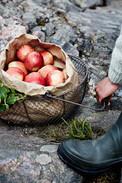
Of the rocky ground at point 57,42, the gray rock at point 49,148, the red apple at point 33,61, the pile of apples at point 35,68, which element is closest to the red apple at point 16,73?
the pile of apples at point 35,68

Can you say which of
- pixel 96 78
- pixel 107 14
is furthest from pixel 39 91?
pixel 107 14

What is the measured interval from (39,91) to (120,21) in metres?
2.05

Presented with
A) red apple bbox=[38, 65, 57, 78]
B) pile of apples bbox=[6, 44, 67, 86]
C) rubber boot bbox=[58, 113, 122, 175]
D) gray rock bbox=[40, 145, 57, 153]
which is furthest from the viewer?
red apple bbox=[38, 65, 57, 78]

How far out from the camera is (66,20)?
4770 mm

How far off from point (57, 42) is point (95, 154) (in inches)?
63.8

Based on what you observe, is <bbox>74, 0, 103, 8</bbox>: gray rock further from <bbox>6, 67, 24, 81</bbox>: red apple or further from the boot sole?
the boot sole

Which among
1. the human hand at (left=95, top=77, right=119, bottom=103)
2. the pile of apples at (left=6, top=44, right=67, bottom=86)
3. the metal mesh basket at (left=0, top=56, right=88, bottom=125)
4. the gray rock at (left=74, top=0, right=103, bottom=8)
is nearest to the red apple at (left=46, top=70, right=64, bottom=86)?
the pile of apples at (left=6, top=44, right=67, bottom=86)

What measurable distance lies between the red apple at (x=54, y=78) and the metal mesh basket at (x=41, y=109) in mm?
117

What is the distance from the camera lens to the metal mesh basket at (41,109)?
3.21 m

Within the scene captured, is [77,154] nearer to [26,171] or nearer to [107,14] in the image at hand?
[26,171]

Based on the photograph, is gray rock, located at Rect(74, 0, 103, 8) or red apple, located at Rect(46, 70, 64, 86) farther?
gray rock, located at Rect(74, 0, 103, 8)

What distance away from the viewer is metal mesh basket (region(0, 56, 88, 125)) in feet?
10.5

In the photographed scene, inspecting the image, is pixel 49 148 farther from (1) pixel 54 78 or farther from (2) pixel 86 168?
(1) pixel 54 78

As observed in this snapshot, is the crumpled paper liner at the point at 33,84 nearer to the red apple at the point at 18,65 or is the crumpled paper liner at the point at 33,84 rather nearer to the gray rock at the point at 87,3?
the red apple at the point at 18,65
